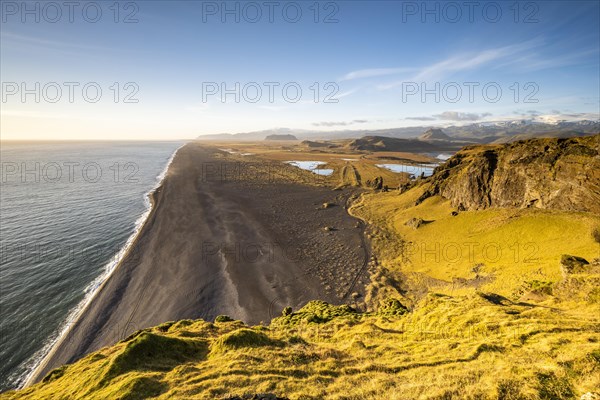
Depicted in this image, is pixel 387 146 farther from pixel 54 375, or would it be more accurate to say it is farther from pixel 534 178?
pixel 54 375

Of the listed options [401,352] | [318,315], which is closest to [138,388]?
[401,352]

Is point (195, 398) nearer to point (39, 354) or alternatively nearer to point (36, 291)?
point (39, 354)

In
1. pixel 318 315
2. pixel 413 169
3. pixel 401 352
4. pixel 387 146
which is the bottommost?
pixel 318 315

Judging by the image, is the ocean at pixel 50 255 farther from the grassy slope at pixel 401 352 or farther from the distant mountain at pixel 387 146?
the distant mountain at pixel 387 146

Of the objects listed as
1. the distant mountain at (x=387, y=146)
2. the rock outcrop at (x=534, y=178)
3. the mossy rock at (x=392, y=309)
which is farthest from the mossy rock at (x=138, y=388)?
the distant mountain at (x=387, y=146)

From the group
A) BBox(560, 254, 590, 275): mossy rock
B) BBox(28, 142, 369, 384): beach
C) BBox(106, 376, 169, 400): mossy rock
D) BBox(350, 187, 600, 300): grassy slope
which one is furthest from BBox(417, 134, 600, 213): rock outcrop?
BBox(106, 376, 169, 400): mossy rock

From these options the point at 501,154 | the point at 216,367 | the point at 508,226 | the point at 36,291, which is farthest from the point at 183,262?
the point at 501,154

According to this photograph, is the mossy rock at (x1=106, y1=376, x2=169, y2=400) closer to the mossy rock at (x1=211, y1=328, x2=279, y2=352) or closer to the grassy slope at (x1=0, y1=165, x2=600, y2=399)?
the grassy slope at (x1=0, y1=165, x2=600, y2=399)
